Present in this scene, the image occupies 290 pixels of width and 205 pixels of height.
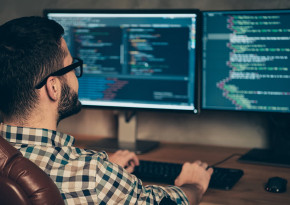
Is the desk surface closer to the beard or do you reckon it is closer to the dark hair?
the beard

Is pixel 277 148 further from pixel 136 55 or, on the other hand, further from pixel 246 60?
pixel 136 55

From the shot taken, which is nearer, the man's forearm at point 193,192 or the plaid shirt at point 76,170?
the plaid shirt at point 76,170

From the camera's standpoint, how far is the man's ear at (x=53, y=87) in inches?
41.4

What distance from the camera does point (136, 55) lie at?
170 cm

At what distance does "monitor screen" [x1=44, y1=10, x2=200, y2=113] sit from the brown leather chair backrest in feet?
3.05

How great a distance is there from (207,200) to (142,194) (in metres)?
0.23

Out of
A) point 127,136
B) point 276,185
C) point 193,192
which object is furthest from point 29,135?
point 127,136

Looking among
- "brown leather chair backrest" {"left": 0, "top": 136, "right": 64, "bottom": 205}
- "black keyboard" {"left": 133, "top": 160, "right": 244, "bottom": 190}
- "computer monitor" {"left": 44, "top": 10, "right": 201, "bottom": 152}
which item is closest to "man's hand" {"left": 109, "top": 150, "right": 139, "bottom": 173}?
"black keyboard" {"left": 133, "top": 160, "right": 244, "bottom": 190}

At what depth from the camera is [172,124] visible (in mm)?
1898

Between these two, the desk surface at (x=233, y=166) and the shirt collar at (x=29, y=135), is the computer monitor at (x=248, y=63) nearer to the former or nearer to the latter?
the desk surface at (x=233, y=166)

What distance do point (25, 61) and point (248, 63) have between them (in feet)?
2.79

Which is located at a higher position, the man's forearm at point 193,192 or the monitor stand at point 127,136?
the monitor stand at point 127,136

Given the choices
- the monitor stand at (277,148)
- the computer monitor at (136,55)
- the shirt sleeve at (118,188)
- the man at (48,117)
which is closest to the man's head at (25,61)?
the man at (48,117)

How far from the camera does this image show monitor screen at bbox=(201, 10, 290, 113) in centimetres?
155
